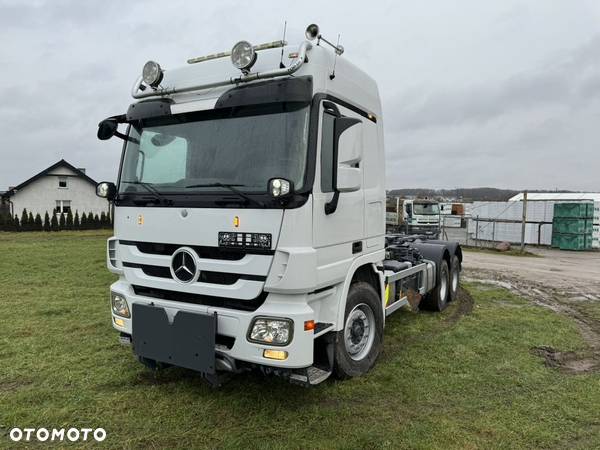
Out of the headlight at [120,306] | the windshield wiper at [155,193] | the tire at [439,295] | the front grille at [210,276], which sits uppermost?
the windshield wiper at [155,193]

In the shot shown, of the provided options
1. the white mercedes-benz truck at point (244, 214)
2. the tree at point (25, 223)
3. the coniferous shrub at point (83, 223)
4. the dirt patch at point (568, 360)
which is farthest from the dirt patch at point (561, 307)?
the tree at point (25, 223)

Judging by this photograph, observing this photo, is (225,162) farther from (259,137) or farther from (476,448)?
(476,448)

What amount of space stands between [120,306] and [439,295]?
5.39m

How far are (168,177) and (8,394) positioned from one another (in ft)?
8.39

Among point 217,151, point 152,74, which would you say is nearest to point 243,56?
point 217,151

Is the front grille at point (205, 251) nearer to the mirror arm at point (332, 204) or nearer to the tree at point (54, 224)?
the mirror arm at point (332, 204)

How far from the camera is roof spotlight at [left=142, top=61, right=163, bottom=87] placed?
3.92 meters

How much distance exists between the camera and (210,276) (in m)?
3.45

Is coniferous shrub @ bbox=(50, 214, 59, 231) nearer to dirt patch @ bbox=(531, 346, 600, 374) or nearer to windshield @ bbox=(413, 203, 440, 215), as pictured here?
windshield @ bbox=(413, 203, 440, 215)

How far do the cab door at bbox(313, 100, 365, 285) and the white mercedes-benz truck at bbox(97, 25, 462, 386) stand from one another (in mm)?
13

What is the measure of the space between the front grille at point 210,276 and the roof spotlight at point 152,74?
5.65 feet

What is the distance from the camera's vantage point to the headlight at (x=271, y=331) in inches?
125

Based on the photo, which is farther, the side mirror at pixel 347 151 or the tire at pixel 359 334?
the tire at pixel 359 334

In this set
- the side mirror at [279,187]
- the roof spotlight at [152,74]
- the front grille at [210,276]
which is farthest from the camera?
the roof spotlight at [152,74]
